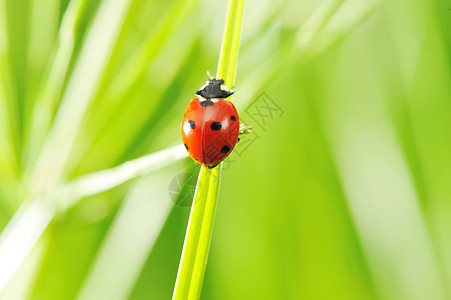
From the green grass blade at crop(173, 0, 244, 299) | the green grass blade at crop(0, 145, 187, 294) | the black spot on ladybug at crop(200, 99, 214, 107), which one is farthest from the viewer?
the black spot on ladybug at crop(200, 99, 214, 107)

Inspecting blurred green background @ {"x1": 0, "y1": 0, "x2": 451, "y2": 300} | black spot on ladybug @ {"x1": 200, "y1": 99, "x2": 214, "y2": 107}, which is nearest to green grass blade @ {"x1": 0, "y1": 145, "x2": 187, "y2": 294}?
blurred green background @ {"x1": 0, "y1": 0, "x2": 451, "y2": 300}

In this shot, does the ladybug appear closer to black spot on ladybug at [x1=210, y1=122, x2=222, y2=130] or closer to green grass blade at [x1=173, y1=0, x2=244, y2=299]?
black spot on ladybug at [x1=210, y1=122, x2=222, y2=130]

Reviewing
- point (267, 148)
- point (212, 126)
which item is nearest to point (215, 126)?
point (212, 126)

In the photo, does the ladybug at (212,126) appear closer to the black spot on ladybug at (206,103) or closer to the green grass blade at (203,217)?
the black spot on ladybug at (206,103)

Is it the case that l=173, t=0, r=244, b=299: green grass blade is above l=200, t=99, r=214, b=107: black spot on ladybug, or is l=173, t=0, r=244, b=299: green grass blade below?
below

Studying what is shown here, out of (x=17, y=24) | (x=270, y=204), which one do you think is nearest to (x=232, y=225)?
(x=270, y=204)
